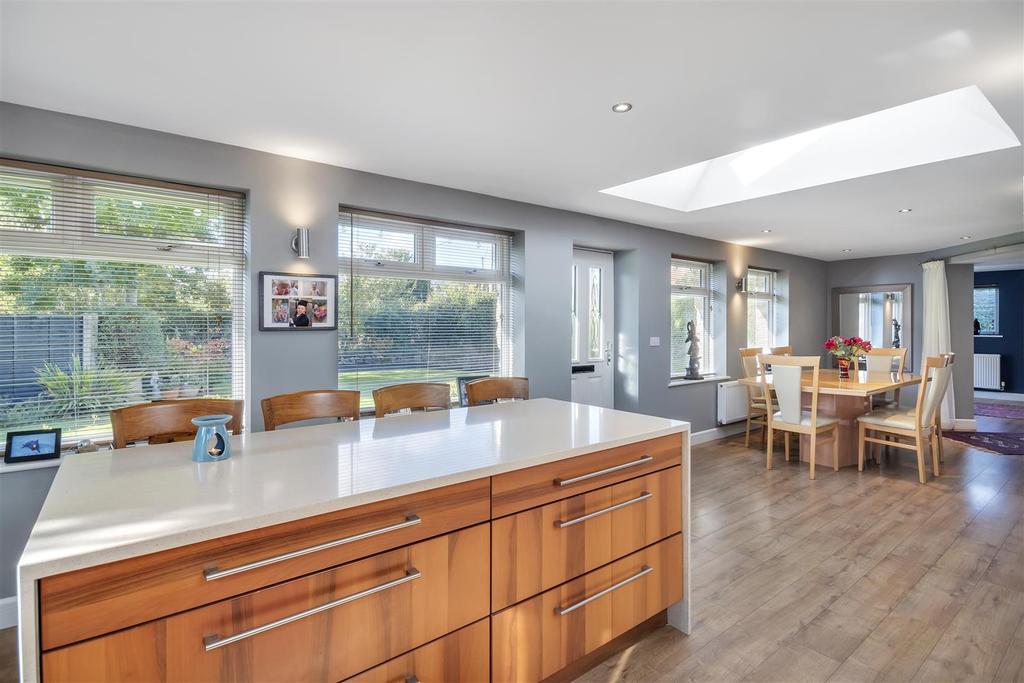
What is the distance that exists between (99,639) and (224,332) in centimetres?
231

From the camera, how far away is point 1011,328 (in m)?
8.52

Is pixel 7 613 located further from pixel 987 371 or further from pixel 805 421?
pixel 987 371

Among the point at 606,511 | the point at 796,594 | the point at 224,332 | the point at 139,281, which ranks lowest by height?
the point at 796,594

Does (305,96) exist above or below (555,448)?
above

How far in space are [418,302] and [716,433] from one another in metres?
4.01

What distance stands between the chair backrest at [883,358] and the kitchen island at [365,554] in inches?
198

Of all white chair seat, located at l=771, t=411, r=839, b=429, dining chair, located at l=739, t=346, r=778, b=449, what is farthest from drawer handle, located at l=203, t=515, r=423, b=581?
dining chair, located at l=739, t=346, r=778, b=449

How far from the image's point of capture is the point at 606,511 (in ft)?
6.01

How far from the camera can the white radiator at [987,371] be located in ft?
28.4

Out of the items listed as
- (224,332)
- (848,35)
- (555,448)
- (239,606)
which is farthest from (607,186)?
(239,606)

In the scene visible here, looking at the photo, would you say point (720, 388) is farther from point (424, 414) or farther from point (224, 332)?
point (224, 332)

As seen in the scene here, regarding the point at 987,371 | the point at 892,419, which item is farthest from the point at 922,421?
the point at 987,371

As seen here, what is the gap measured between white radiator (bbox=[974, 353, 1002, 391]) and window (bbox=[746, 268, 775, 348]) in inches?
197

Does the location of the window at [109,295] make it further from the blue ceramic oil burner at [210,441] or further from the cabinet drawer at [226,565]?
the cabinet drawer at [226,565]
